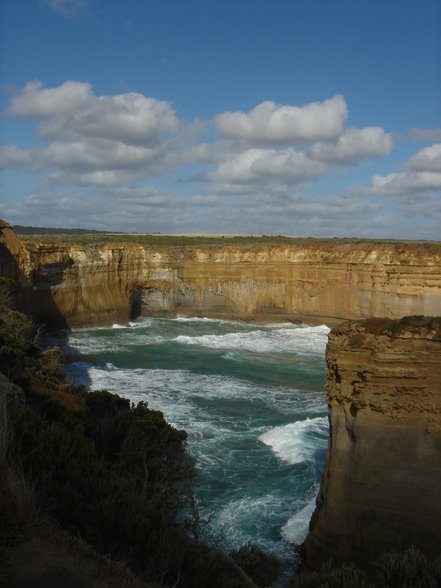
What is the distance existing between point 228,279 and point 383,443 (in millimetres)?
37267

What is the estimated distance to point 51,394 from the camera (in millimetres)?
13242

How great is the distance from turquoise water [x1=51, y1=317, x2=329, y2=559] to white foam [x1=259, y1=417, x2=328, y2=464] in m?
0.03

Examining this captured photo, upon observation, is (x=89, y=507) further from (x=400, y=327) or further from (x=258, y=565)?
(x=400, y=327)

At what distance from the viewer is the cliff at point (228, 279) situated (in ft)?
119

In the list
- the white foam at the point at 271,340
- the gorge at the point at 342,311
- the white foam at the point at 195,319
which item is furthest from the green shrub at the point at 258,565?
the white foam at the point at 195,319

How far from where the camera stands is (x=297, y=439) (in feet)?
57.2

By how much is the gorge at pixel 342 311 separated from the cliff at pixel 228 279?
9 centimetres

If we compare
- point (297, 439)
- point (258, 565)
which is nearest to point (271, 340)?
point (297, 439)

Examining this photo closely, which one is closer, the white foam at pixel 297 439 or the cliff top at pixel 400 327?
the cliff top at pixel 400 327

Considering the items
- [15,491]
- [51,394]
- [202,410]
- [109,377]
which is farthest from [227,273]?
[15,491]

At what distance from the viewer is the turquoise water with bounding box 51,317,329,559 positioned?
13227 mm

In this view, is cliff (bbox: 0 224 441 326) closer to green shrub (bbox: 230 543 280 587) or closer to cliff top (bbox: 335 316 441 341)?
green shrub (bbox: 230 543 280 587)

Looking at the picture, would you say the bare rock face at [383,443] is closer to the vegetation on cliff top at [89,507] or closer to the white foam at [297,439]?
the vegetation on cliff top at [89,507]

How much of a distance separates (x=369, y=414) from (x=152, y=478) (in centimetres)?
427
